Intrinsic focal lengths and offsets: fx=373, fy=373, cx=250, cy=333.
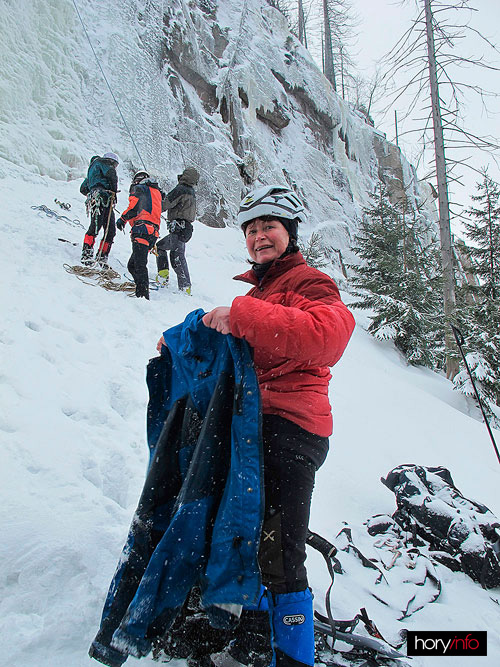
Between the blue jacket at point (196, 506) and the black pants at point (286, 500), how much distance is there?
17 cm

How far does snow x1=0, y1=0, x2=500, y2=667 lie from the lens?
1.78 metres

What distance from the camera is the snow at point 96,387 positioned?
1783 millimetres

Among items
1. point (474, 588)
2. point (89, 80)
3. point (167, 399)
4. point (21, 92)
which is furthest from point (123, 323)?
point (89, 80)

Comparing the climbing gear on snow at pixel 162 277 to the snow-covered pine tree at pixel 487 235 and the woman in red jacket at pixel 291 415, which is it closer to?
the woman in red jacket at pixel 291 415

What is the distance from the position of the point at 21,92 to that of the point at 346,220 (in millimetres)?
20522

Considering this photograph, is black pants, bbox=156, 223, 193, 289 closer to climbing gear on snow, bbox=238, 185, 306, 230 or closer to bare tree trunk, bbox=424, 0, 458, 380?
climbing gear on snow, bbox=238, 185, 306, 230

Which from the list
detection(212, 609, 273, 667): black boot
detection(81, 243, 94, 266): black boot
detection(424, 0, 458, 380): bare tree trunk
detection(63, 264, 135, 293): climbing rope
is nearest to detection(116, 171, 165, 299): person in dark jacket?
detection(63, 264, 135, 293): climbing rope

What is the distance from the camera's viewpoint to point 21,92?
36.7ft

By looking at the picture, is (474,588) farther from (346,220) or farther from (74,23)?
(346,220)

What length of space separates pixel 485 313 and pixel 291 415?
12.9 m

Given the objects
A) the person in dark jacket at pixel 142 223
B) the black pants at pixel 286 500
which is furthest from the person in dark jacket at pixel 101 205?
the black pants at pixel 286 500

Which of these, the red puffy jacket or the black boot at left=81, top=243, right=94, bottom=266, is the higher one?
the red puffy jacket

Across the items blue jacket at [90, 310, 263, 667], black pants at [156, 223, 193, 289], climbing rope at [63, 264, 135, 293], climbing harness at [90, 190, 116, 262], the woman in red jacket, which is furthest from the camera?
black pants at [156, 223, 193, 289]

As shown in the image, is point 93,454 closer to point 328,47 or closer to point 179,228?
point 179,228
